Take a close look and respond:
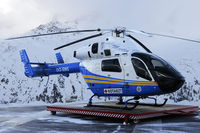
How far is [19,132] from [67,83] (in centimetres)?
7166

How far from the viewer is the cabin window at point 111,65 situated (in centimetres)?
1111

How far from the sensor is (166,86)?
32.6 feet

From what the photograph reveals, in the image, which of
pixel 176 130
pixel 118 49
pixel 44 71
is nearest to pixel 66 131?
pixel 176 130

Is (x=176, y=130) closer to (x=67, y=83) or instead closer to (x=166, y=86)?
(x=166, y=86)

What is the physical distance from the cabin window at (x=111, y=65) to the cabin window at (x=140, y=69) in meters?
0.78

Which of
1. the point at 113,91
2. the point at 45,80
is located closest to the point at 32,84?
the point at 45,80

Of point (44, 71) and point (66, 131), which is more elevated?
point (44, 71)

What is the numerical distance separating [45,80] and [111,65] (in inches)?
2751

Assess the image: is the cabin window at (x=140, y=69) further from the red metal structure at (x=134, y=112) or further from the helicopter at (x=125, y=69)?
the red metal structure at (x=134, y=112)

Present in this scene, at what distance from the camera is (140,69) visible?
10.4m

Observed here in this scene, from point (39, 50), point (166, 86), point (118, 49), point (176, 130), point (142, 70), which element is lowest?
point (176, 130)

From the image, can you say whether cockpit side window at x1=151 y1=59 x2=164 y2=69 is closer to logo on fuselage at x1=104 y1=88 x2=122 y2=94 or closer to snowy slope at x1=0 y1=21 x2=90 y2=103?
logo on fuselage at x1=104 y1=88 x2=122 y2=94

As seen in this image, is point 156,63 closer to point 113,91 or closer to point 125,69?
point 125,69

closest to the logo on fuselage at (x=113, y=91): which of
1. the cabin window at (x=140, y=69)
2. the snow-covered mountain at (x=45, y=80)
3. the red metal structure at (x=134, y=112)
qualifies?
the red metal structure at (x=134, y=112)
